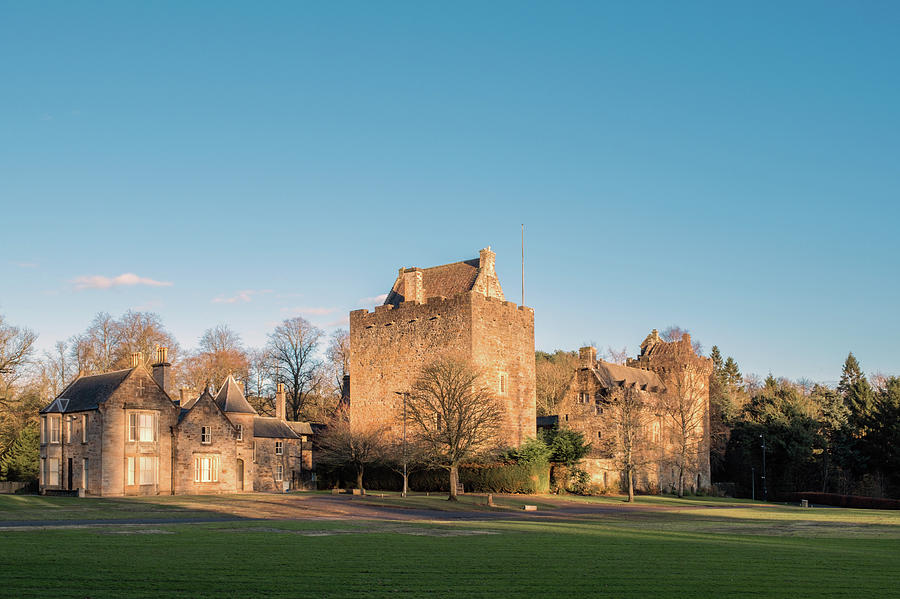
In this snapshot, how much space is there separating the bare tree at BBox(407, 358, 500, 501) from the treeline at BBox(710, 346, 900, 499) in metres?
31.8

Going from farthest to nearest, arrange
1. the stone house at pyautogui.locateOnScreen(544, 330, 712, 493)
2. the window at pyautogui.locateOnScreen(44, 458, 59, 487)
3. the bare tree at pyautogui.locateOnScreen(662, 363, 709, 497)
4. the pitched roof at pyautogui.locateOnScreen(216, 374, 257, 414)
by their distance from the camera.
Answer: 1. the bare tree at pyautogui.locateOnScreen(662, 363, 709, 497)
2. the stone house at pyautogui.locateOnScreen(544, 330, 712, 493)
3. the pitched roof at pyautogui.locateOnScreen(216, 374, 257, 414)
4. the window at pyautogui.locateOnScreen(44, 458, 59, 487)

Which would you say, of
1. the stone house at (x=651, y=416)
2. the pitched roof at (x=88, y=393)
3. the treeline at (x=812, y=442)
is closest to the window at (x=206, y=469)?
the pitched roof at (x=88, y=393)

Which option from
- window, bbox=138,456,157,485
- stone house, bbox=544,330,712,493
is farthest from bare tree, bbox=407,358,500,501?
window, bbox=138,456,157,485

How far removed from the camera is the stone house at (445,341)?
188 ft

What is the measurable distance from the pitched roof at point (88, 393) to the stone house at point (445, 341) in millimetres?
18360

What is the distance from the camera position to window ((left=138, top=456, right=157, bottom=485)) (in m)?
47.8

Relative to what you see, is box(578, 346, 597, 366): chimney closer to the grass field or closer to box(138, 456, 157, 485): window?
box(138, 456, 157, 485): window

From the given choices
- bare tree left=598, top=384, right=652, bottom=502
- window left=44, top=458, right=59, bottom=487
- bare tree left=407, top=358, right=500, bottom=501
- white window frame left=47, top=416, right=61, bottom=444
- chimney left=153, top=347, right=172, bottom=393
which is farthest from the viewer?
bare tree left=598, top=384, right=652, bottom=502

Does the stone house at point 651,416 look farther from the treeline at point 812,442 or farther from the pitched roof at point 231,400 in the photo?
the pitched roof at point 231,400

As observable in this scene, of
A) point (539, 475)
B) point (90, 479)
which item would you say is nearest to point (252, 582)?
point (90, 479)

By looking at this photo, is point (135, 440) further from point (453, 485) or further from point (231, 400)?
point (453, 485)

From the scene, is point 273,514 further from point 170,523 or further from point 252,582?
point 252,582

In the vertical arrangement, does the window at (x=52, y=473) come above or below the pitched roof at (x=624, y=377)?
below

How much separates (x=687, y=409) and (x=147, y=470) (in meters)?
41.5
